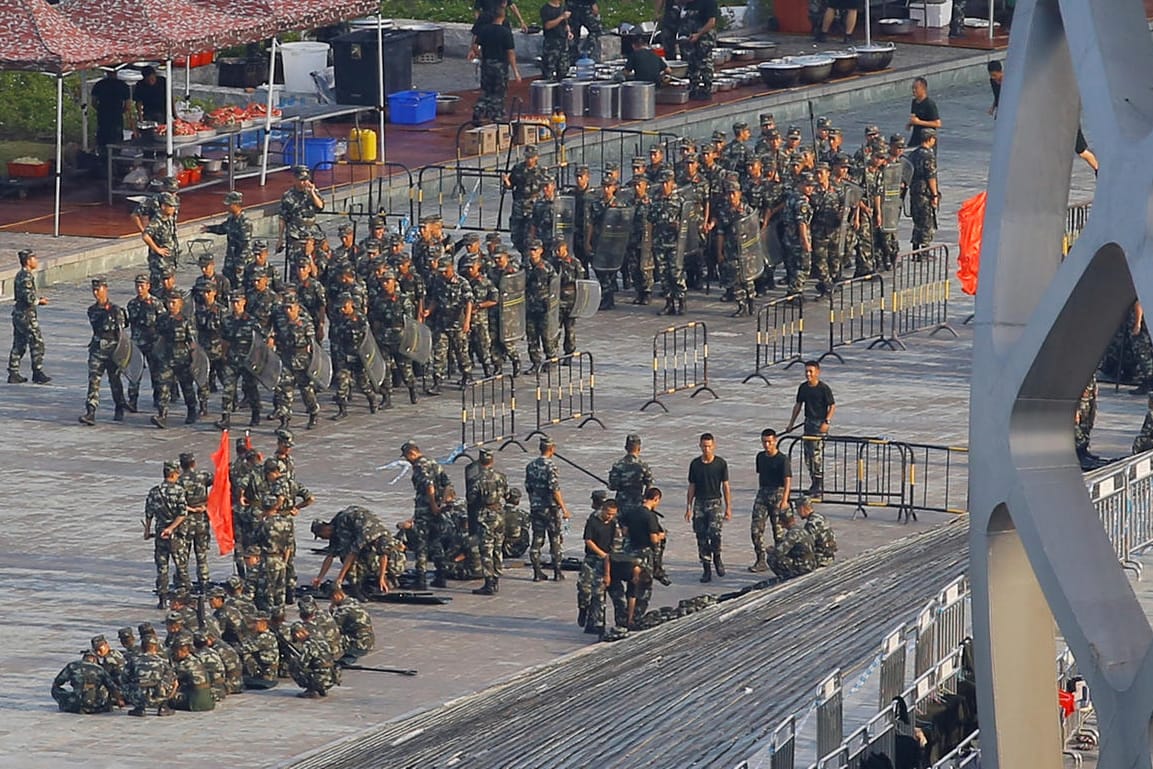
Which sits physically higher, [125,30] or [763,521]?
[125,30]

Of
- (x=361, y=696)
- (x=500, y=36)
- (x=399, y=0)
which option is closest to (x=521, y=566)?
(x=361, y=696)

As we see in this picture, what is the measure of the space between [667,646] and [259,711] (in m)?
2.73

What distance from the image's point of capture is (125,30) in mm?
34344

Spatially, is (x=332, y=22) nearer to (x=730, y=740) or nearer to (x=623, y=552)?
(x=623, y=552)

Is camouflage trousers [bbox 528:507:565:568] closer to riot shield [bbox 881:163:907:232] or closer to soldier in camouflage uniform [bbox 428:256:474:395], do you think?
soldier in camouflage uniform [bbox 428:256:474:395]

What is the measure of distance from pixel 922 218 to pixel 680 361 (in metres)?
5.19

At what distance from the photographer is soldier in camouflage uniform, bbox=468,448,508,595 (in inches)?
911

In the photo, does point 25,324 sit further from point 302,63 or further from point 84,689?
point 302,63

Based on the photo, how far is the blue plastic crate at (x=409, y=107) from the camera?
4200 cm

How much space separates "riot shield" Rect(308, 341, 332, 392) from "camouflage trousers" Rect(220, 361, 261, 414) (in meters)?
0.59

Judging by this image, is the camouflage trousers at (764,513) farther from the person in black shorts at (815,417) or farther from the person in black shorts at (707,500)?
the person in black shorts at (815,417)

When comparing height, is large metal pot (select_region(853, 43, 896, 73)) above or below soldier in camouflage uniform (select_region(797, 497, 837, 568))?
above

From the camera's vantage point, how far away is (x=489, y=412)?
28531mm

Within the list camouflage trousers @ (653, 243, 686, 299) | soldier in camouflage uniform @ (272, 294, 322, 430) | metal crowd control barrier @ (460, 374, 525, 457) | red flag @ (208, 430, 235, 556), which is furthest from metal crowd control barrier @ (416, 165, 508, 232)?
red flag @ (208, 430, 235, 556)
